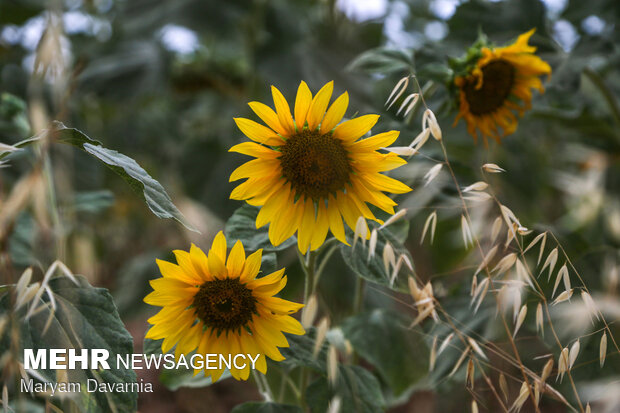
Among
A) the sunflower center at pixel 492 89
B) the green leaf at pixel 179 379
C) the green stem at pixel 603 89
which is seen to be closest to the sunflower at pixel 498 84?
the sunflower center at pixel 492 89

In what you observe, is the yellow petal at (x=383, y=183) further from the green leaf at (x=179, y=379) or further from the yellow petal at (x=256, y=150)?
the green leaf at (x=179, y=379)

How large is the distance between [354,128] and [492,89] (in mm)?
233

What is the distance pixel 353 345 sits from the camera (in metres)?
0.54

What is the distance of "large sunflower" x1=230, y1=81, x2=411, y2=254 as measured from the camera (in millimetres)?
387

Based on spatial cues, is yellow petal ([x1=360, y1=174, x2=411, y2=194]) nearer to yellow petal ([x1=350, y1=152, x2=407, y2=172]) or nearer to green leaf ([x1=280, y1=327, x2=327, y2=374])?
yellow petal ([x1=350, y1=152, x2=407, y2=172])

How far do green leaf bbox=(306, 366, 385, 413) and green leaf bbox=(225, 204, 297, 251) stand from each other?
0.13 metres

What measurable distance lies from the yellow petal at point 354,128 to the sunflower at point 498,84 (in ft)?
0.56

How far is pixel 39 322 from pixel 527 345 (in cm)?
57

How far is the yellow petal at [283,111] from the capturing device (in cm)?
38

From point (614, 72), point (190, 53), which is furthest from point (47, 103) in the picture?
point (614, 72)

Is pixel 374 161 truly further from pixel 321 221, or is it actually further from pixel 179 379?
pixel 179 379

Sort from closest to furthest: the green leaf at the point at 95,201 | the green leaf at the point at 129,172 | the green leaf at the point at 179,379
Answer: the green leaf at the point at 129,172 < the green leaf at the point at 179,379 < the green leaf at the point at 95,201

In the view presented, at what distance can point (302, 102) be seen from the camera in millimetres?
376

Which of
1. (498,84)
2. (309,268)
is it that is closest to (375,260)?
(309,268)
